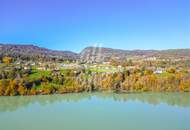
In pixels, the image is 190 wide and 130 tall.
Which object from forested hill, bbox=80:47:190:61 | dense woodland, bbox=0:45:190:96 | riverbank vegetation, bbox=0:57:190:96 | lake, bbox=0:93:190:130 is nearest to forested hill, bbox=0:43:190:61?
forested hill, bbox=80:47:190:61

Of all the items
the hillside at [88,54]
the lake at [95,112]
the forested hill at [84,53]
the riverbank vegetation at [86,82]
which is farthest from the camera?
the forested hill at [84,53]

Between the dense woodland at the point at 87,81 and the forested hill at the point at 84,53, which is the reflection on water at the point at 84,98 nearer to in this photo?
the dense woodland at the point at 87,81

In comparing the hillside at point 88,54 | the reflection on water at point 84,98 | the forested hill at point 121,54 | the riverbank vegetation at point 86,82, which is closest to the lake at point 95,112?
the reflection on water at point 84,98

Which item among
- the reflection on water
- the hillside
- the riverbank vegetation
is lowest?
the reflection on water

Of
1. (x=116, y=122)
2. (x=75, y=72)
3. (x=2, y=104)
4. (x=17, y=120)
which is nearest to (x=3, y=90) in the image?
(x=2, y=104)

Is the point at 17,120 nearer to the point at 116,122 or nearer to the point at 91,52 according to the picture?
the point at 116,122

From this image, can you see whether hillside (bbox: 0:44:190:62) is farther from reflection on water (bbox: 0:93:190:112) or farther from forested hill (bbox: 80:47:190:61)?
reflection on water (bbox: 0:93:190:112)

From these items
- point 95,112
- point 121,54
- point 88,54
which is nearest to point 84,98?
point 95,112

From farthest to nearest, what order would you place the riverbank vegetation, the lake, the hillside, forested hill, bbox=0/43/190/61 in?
forested hill, bbox=0/43/190/61 → the hillside → the riverbank vegetation → the lake
